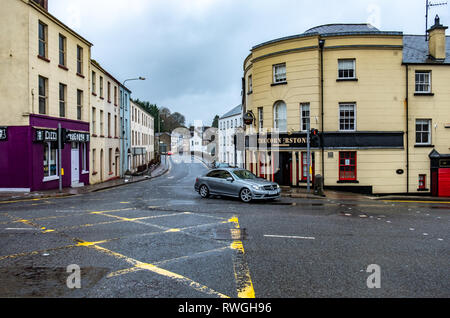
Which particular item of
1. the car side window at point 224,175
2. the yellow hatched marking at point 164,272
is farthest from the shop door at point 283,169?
the yellow hatched marking at point 164,272

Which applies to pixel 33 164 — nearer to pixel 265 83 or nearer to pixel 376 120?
pixel 265 83

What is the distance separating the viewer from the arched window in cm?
2395

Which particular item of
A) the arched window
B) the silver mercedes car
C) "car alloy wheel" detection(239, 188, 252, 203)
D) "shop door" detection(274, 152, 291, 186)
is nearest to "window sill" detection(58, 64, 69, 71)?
the silver mercedes car

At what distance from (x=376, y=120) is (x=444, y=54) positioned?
6361 mm

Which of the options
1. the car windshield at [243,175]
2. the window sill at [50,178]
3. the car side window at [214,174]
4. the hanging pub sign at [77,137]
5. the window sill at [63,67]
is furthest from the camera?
the hanging pub sign at [77,137]

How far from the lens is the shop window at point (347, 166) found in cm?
2242

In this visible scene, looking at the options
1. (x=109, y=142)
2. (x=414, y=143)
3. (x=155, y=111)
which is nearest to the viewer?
(x=414, y=143)

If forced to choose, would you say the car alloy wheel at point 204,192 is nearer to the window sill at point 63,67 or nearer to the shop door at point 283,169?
the shop door at point 283,169

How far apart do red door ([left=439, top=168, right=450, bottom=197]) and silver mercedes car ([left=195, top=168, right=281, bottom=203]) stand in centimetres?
1264

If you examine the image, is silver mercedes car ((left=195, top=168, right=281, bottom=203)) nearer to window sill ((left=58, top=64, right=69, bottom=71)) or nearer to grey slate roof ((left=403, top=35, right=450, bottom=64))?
window sill ((left=58, top=64, right=69, bottom=71))

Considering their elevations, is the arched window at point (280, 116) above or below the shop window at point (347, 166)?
above

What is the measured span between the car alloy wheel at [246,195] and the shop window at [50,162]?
12.5m

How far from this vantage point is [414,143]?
2275 cm

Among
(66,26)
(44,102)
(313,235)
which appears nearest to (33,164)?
(44,102)
